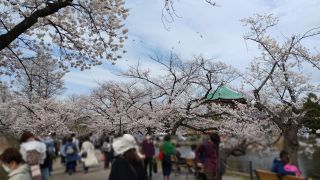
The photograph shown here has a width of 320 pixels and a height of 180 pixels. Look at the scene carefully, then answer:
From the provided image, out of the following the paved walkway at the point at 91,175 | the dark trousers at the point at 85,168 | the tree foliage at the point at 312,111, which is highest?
the tree foliage at the point at 312,111

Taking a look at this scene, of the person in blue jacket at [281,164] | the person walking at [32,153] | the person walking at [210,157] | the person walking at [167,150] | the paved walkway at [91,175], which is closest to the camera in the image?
the person in blue jacket at [281,164]

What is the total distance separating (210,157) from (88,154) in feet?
13.3

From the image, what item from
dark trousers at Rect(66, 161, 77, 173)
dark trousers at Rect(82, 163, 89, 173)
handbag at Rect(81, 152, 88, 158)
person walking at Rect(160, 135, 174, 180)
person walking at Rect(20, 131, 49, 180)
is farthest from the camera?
dark trousers at Rect(66, 161, 77, 173)

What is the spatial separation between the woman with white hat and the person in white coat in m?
5.21

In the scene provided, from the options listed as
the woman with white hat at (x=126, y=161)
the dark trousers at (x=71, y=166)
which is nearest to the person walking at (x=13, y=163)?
the woman with white hat at (x=126, y=161)

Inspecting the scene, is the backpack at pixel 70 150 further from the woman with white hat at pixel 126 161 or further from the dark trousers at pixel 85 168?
the woman with white hat at pixel 126 161

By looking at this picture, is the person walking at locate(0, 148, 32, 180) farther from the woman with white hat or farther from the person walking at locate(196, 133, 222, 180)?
the person walking at locate(196, 133, 222, 180)

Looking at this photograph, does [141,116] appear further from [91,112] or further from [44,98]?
[44,98]

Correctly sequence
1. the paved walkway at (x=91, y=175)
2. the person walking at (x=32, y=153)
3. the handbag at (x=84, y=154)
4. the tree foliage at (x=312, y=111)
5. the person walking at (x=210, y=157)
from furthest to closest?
the tree foliage at (x=312, y=111), the paved walkway at (x=91, y=175), the handbag at (x=84, y=154), the person walking at (x=210, y=157), the person walking at (x=32, y=153)

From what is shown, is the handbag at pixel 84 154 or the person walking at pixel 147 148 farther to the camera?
the handbag at pixel 84 154

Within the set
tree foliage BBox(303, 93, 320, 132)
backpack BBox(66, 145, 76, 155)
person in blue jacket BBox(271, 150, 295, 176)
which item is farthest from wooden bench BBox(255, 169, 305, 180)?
tree foliage BBox(303, 93, 320, 132)

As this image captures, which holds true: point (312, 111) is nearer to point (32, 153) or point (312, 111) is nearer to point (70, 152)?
point (70, 152)

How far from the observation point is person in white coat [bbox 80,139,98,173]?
9954 millimetres

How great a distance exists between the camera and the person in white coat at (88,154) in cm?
995
